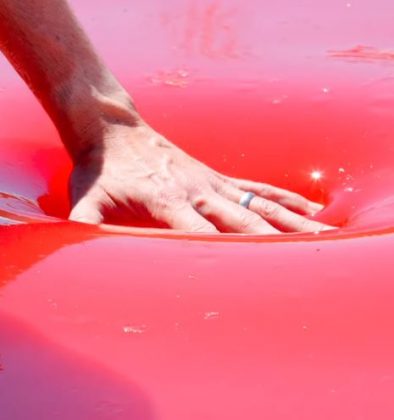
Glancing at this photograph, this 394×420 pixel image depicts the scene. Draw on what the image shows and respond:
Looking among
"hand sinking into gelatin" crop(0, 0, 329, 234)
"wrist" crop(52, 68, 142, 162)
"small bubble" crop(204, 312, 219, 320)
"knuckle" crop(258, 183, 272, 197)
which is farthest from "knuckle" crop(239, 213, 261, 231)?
"small bubble" crop(204, 312, 219, 320)

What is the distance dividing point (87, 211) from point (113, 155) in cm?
13

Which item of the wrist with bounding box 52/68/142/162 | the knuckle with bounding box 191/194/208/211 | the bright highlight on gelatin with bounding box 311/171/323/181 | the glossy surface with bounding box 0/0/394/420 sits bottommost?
the bright highlight on gelatin with bounding box 311/171/323/181

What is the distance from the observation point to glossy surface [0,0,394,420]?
85 cm

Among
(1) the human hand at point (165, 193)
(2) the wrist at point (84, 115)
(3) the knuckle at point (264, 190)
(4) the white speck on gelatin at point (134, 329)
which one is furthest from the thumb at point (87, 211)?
(4) the white speck on gelatin at point (134, 329)

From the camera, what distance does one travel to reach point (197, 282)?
997 millimetres

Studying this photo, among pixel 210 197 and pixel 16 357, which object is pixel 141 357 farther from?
pixel 210 197

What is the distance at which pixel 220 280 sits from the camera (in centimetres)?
100

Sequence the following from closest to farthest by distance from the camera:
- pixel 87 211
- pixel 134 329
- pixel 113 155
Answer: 1. pixel 134 329
2. pixel 87 211
3. pixel 113 155

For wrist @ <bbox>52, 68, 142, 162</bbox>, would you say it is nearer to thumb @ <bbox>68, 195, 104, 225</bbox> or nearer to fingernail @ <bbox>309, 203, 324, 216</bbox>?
thumb @ <bbox>68, 195, 104, 225</bbox>

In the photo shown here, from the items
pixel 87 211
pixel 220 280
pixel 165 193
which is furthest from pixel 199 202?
pixel 220 280

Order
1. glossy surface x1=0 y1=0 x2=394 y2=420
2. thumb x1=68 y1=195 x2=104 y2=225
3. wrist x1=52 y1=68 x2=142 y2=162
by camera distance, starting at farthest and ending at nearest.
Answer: wrist x1=52 y1=68 x2=142 y2=162 < thumb x1=68 y1=195 x2=104 y2=225 < glossy surface x1=0 y1=0 x2=394 y2=420

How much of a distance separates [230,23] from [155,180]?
A: 0.57 meters

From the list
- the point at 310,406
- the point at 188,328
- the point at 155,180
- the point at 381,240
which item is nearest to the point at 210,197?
the point at 155,180

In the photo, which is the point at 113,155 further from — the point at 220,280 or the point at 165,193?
the point at 220,280
